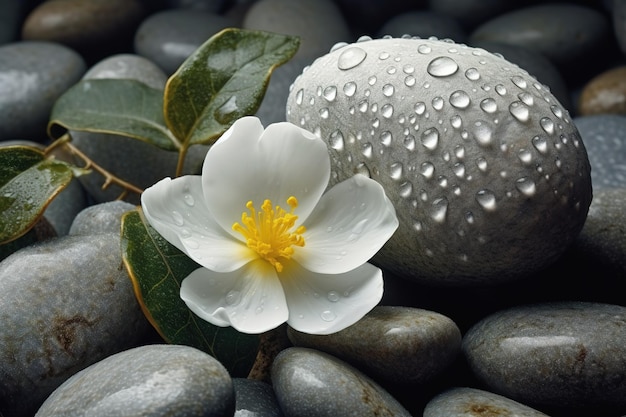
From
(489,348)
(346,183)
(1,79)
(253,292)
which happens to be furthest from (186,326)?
(1,79)

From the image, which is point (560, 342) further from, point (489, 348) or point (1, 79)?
point (1, 79)

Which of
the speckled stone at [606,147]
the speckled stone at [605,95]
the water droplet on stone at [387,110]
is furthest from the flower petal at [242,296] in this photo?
the speckled stone at [605,95]

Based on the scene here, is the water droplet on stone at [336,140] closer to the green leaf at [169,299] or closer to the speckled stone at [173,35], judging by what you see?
the green leaf at [169,299]

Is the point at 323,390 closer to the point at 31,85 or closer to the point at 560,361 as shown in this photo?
the point at 560,361

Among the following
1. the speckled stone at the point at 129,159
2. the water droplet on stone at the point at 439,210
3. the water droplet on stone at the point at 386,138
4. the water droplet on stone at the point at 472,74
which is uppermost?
the water droplet on stone at the point at 472,74

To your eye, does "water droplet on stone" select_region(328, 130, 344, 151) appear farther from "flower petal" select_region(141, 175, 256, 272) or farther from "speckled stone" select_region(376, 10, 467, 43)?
"speckled stone" select_region(376, 10, 467, 43)

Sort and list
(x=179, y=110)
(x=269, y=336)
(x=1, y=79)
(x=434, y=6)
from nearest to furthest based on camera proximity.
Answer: (x=269, y=336) → (x=179, y=110) → (x=1, y=79) → (x=434, y=6)

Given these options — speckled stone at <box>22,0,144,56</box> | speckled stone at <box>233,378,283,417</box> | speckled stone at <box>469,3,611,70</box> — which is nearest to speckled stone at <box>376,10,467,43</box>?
speckled stone at <box>469,3,611,70</box>
